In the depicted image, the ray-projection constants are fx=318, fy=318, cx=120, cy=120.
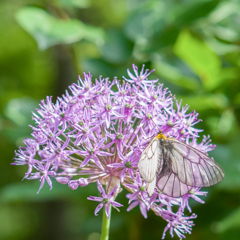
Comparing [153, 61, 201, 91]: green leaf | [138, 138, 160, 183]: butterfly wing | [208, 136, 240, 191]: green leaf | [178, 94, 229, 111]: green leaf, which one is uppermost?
[153, 61, 201, 91]: green leaf

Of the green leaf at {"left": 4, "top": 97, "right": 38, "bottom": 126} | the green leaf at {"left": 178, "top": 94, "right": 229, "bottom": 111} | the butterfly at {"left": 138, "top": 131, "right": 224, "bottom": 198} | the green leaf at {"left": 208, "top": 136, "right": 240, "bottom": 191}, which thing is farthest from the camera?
the green leaf at {"left": 4, "top": 97, "right": 38, "bottom": 126}

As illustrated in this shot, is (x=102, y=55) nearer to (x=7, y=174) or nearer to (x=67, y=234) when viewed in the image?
(x=67, y=234)

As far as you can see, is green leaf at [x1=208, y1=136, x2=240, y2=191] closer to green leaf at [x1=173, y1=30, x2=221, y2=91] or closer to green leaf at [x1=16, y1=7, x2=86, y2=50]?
green leaf at [x1=173, y1=30, x2=221, y2=91]

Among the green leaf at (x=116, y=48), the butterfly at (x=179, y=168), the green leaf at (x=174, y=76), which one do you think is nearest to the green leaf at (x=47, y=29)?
the green leaf at (x=116, y=48)

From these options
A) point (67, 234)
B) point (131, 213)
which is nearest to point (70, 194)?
point (131, 213)

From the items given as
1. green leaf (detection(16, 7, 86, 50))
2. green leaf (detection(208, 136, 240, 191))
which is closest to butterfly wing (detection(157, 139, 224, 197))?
green leaf (detection(208, 136, 240, 191))

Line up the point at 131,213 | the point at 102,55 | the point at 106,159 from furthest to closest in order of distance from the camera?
1. the point at 102,55
2. the point at 131,213
3. the point at 106,159
